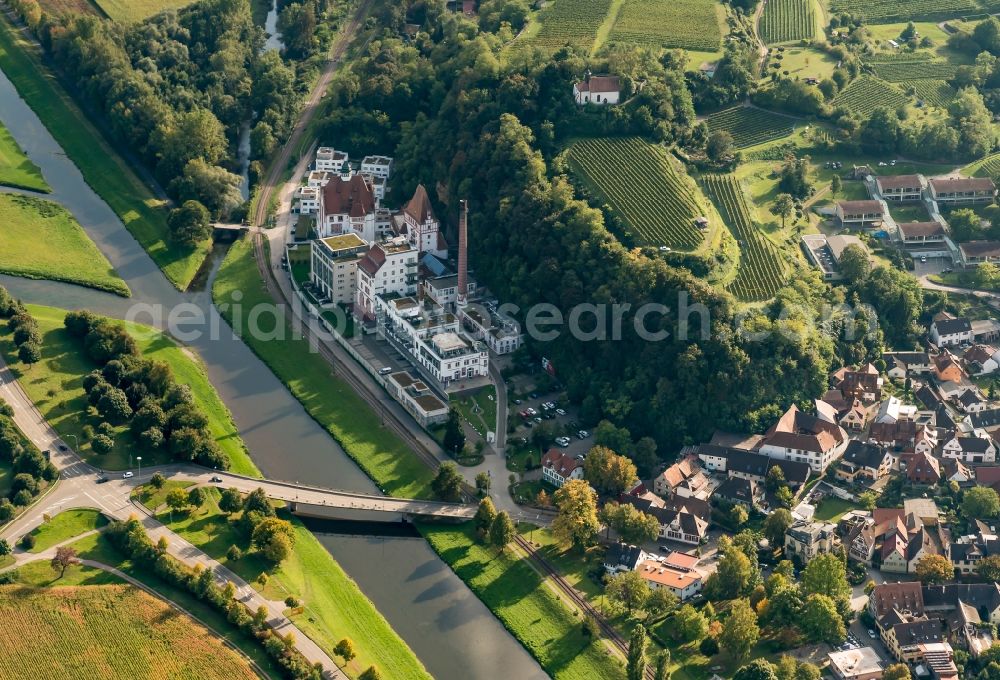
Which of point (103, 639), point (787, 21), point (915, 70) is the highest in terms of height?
point (787, 21)

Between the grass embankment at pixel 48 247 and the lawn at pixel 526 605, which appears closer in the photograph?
the lawn at pixel 526 605

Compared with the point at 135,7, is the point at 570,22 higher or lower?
higher

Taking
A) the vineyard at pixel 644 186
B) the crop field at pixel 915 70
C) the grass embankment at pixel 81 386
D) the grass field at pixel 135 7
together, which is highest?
the grass field at pixel 135 7

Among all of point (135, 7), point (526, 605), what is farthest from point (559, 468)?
point (135, 7)

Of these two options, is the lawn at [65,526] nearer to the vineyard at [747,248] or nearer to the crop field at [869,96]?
the vineyard at [747,248]

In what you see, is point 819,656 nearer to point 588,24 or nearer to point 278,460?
point 278,460

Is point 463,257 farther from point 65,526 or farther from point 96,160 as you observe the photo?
point 96,160

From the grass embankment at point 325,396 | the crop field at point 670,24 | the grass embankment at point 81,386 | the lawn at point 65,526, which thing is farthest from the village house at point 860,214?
the lawn at point 65,526
